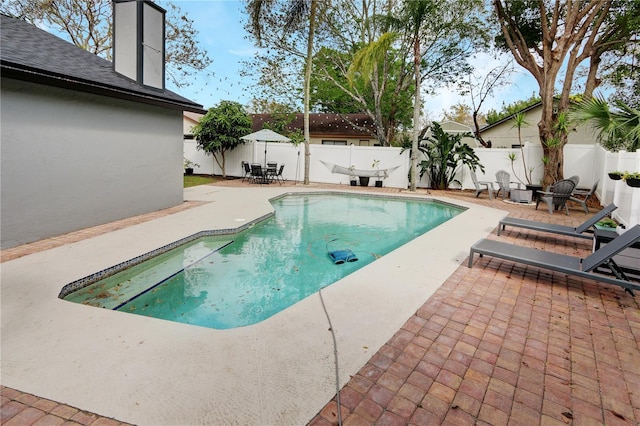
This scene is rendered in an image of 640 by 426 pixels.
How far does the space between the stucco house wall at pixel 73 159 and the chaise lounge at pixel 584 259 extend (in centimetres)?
667

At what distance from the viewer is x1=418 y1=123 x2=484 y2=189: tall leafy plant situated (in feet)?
43.1

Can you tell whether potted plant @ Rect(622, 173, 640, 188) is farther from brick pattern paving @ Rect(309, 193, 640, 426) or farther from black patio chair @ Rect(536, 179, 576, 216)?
black patio chair @ Rect(536, 179, 576, 216)

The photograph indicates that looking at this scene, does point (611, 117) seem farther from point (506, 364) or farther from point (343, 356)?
point (343, 356)

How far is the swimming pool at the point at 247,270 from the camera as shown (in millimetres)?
4125

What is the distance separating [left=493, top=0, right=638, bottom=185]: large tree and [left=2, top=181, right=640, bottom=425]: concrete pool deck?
8636mm

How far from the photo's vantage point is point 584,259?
4051mm

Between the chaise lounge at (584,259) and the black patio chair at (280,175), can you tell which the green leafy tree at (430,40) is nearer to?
the black patio chair at (280,175)

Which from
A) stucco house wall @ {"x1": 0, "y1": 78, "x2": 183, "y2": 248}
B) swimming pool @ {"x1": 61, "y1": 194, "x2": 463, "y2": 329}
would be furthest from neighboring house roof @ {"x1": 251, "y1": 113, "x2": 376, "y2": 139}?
stucco house wall @ {"x1": 0, "y1": 78, "x2": 183, "y2": 248}

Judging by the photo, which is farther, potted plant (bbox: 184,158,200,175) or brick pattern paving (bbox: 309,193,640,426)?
potted plant (bbox: 184,158,200,175)

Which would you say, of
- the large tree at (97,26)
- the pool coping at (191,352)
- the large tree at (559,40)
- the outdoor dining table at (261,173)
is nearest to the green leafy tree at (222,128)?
the outdoor dining table at (261,173)

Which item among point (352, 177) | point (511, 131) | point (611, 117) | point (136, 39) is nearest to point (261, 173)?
point (352, 177)

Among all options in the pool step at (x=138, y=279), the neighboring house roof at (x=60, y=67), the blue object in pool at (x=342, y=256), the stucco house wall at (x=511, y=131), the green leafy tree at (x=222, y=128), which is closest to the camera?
the pool step at (x=138, y=279)

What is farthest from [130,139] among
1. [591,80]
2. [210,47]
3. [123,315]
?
[591,80]

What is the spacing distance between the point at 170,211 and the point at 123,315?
5452mm
